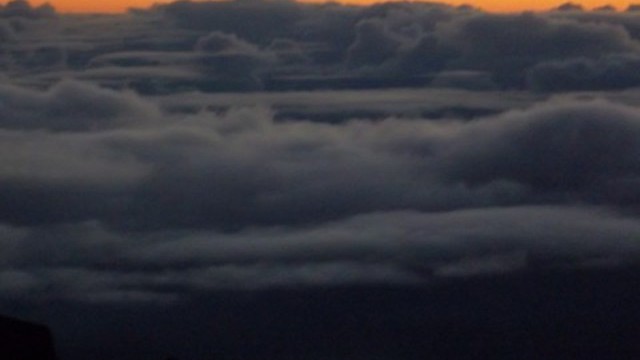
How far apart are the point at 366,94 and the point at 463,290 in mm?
110918

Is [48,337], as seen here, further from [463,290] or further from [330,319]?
[463,290]

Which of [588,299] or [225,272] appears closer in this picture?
[588,299]

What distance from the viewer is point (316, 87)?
196875 mm

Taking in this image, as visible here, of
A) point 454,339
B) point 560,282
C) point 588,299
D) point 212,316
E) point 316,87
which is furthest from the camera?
point 316,87

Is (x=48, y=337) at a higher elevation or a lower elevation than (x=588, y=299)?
higher

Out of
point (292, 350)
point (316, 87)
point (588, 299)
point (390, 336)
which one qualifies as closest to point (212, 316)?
point (390, 336)

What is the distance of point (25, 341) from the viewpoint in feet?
44.8

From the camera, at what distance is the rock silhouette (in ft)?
44.2

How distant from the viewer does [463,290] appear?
84.4m

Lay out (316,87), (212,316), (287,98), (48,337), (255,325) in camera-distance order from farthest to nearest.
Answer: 1. (316,87)
2. (287,98)
3. (212,316)
4. (255,325)
5. (48,337)

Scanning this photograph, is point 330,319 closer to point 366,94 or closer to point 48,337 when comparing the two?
point 48,337

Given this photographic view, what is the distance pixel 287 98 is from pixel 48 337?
6683 inches

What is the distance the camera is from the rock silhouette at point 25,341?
13.5 meters

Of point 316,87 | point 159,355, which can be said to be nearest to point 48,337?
point 159,355
